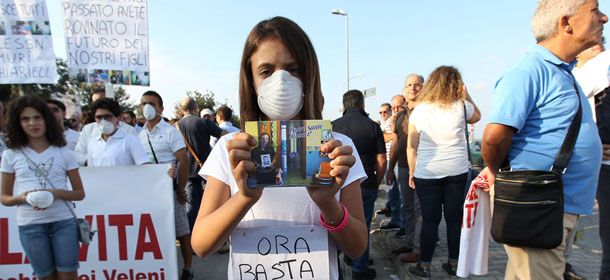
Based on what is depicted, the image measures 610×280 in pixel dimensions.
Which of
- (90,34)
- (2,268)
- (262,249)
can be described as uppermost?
(90,34)

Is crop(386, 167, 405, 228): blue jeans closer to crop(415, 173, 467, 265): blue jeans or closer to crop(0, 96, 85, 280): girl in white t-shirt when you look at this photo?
crop(415, 173, 467, 265): blue jeans

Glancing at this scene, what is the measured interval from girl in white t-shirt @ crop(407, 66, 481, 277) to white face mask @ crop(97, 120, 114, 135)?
342 centimetres

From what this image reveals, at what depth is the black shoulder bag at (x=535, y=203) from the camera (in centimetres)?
162

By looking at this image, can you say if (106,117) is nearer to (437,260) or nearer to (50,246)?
(50,246)

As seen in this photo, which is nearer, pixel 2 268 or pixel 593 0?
pixel 593 0

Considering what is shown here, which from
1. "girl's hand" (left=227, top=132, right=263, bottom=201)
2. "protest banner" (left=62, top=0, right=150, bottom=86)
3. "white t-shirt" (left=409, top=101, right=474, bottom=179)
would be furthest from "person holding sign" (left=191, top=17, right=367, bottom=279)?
"protest banner" (left=62, top=0, right=150, bottom=86)

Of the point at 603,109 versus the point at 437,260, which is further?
the point at 437,260

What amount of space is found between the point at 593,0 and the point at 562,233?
1.36 m

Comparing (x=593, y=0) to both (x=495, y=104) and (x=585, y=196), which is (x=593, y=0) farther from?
(x=585, y=196)

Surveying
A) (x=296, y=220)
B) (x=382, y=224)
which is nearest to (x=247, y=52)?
(x=296, y=220)

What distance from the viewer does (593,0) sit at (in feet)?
5.81

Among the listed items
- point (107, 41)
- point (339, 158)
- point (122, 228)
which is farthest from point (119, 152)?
point (339, 158)

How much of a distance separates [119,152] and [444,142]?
11.6 ft

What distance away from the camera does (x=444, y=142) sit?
310cm
